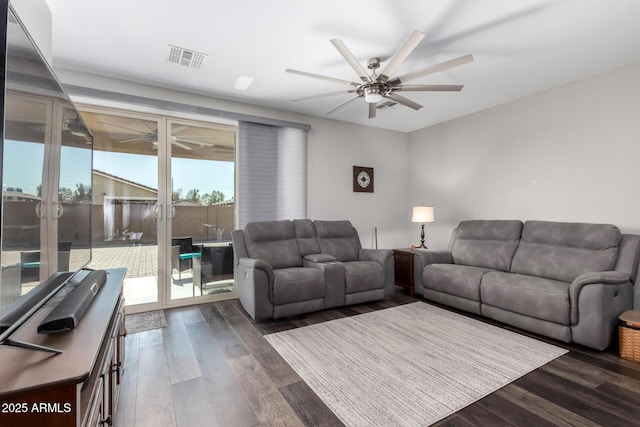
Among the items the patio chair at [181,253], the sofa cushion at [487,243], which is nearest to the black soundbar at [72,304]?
the patio chair at [181,253]

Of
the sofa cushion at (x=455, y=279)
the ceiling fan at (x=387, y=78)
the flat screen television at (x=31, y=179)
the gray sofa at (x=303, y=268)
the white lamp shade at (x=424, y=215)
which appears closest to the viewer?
the flat screen television at (x=31, y=179)

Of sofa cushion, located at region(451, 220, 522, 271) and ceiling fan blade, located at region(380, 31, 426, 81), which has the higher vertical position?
ceiling fan blade, located at region(380, 31, 426, 81)

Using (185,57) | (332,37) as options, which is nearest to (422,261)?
(332,37)

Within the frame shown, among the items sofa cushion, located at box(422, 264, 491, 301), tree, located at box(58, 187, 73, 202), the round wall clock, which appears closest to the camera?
tree, located at box(58, 187, 73, 202)

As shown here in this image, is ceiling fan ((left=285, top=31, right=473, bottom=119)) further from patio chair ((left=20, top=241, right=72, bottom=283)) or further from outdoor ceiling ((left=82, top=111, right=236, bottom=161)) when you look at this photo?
patio chair ((left=20, top=241, right=72, bottom=283))

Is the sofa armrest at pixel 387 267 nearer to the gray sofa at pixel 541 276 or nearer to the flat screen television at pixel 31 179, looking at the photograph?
the gray sofa at pixel 541 276

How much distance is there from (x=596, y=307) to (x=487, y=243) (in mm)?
1378

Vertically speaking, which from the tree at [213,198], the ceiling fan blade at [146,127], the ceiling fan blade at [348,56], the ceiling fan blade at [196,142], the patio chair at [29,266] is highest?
the ceiling fan blade at [348,56]

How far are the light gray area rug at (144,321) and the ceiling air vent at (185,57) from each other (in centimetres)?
255

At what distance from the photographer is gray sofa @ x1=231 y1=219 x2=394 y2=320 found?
116 inches

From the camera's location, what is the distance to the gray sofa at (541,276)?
91.7 inches

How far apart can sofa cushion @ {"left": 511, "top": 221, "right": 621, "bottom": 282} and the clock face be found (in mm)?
2272

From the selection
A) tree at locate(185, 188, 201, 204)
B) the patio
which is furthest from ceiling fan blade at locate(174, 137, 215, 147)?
the patio

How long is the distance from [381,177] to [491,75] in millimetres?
2250
